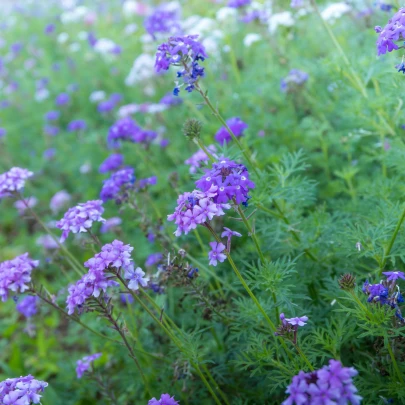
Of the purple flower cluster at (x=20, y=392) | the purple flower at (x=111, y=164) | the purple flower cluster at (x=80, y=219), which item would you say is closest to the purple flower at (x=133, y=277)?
the purple flower cluster at (x=80, y=219)

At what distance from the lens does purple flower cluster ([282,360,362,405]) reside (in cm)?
180

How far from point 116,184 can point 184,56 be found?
105 centimetres

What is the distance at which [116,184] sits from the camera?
3.44 meters

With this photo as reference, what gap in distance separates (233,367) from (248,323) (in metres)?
0.34

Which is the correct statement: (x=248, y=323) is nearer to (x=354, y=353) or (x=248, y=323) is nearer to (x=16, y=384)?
(x=354, y=353)

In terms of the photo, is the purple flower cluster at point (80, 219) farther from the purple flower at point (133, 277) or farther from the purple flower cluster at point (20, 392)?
the purple flower cluster at point (20, 392)

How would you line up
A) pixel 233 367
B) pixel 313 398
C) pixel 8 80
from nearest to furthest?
pixel 313 398
pixel 233 367
pixel 8 80

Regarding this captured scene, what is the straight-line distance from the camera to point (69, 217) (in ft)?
9.25

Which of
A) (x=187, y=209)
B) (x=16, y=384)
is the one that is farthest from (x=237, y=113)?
(x=16, y=384)

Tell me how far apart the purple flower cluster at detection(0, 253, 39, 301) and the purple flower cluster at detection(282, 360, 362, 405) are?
5.38ft

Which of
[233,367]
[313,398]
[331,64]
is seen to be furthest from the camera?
[331,64]

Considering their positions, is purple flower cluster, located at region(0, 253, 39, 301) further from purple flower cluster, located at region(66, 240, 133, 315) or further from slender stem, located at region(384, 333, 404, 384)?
slender stem, located at region(384, 333, 404, 384)

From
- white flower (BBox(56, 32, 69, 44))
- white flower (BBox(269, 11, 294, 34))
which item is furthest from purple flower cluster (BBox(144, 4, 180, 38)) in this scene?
white flower (BBox(56, 32, 69, 44))

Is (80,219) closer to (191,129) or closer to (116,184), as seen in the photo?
(116,184)
